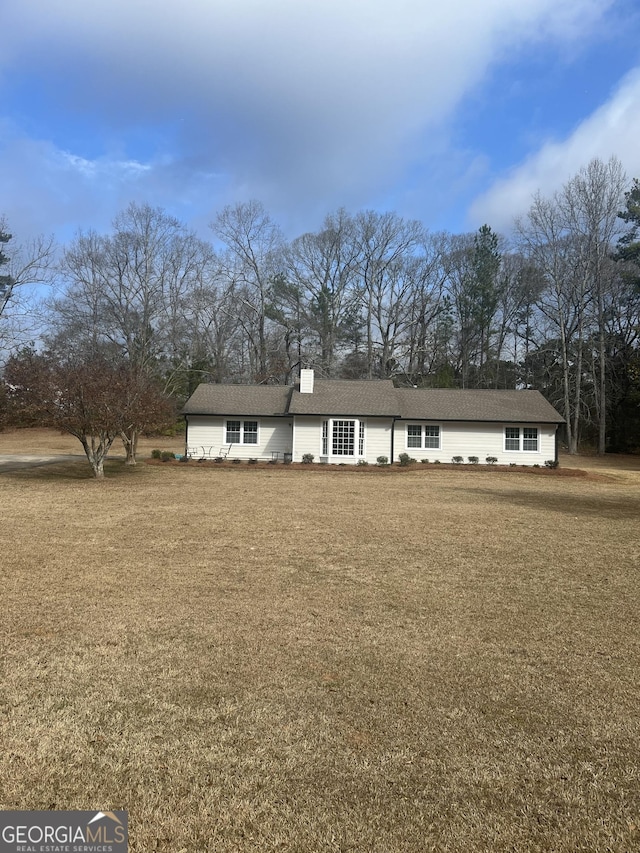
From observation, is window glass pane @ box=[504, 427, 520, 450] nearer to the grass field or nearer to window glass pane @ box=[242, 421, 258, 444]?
window glass pane @ box=[242, 421, 258, 444]

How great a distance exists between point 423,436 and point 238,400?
8.97 metres

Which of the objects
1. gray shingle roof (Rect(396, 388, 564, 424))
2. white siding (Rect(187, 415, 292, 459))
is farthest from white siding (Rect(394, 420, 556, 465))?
white siding (Rect(187, 415, 292, 459))

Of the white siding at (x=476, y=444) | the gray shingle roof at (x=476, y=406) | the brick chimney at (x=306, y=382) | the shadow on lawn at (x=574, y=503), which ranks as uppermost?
the brick chimney at (x=306, y=382)

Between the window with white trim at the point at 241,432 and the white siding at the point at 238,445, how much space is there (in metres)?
0.16

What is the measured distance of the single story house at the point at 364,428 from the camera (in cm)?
2492

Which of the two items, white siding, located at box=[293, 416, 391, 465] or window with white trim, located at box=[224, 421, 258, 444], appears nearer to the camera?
white siding, located at box=[293, 416, 391, 465]

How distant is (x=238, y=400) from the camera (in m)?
26.5

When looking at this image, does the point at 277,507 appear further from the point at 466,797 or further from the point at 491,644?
the point at 466,797

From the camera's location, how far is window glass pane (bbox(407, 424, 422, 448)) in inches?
1010

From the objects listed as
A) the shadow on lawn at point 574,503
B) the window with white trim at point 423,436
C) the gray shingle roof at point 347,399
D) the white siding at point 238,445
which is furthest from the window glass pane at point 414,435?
the shadow on lawn at point 574,503

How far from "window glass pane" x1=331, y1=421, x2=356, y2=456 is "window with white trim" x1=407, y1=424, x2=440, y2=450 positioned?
110 inches

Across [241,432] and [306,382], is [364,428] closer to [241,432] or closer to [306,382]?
[306,382]

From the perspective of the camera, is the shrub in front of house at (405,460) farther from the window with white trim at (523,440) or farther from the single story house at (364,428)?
the window with white trim at (523,440)

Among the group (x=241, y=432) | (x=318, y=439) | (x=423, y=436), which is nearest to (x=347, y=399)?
(x=318, y=439)
